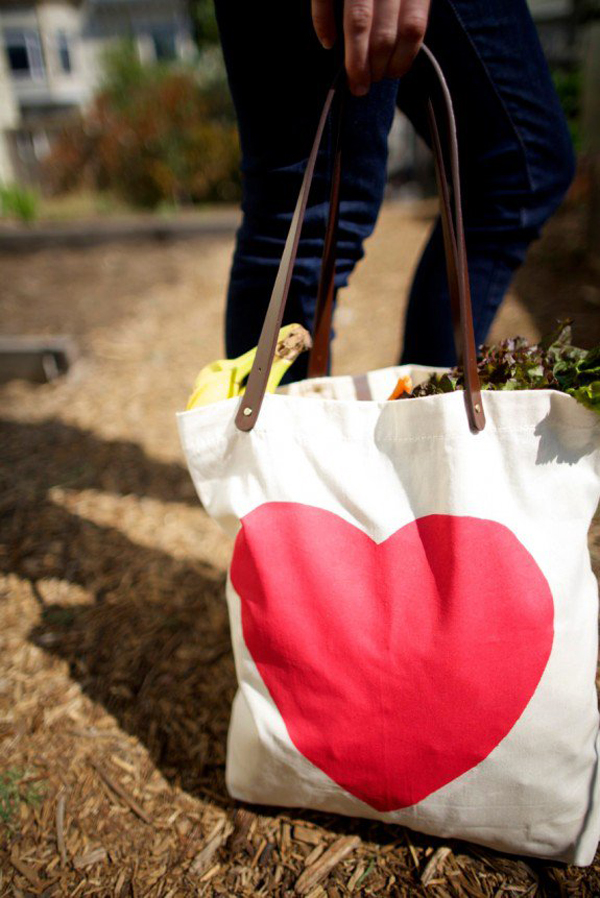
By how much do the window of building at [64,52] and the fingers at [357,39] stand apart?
28511mm

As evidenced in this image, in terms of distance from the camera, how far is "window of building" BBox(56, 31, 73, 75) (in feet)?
75.6

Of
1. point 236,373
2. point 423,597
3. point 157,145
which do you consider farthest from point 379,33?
point 157,145

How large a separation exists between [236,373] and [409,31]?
1.82ft

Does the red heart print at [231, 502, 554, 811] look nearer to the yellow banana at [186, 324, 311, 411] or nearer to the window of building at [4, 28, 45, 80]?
the yellow banana at [186, 324, 311, 411]

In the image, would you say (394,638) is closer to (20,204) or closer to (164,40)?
(20,204)

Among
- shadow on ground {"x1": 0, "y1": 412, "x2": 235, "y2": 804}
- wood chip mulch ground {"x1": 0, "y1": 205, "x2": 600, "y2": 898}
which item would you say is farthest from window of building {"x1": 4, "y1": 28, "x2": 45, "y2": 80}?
shadow on ground {"x1": 0, "y1": 412, "x2": 235, "y2": 804}

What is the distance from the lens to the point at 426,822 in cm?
88

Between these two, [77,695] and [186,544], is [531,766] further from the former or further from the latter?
[186,544]

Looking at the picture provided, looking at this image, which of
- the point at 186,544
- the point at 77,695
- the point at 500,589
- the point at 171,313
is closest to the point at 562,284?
the point at 171,313

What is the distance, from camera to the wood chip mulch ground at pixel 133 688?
941mm

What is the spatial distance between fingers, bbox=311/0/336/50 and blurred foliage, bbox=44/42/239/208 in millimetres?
7444

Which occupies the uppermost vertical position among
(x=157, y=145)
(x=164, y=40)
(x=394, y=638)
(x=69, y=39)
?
(x=69, y=39)

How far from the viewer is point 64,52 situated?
Answer: 23500 mm

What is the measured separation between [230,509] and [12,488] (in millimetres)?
1299
